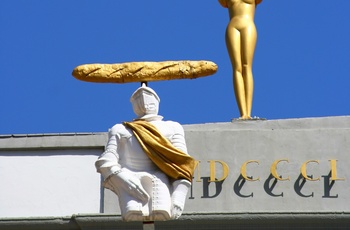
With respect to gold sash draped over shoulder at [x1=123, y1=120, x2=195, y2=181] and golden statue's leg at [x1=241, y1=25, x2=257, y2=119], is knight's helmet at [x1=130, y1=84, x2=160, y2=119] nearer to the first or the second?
gold sash draped over shoulder at [x1=123, y1=120, x2=195, y2=181]

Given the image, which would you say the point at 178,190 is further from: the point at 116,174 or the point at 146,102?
the point at 146,102

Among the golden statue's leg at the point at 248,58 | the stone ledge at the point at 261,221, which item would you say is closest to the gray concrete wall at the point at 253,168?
the stone ledge at the point at 261,221

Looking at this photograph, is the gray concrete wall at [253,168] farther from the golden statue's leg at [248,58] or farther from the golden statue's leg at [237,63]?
the golden statue's leg at [248,58]

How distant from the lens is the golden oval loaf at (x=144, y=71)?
1078 inches

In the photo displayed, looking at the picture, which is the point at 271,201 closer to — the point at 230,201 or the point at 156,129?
the point at 230,201

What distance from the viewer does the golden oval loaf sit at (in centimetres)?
2738

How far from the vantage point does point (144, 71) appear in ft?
89.8

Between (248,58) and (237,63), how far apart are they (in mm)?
178

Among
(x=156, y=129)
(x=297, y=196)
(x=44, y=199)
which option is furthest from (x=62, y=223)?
(x=156, y=129)

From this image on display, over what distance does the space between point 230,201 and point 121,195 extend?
6.63 meters

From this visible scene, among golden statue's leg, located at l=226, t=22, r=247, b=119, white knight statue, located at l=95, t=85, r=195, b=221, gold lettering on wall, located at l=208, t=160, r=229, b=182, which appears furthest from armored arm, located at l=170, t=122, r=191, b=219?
golden statue's leg, located at l=226, t=22, r=247, b=119

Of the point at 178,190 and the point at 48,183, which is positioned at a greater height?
the point at 48,183

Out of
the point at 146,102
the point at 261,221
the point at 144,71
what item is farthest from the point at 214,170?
the point at 146,102

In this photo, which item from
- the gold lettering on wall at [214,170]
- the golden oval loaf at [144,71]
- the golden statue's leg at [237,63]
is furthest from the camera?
the golden statue's leg at [237,63]
